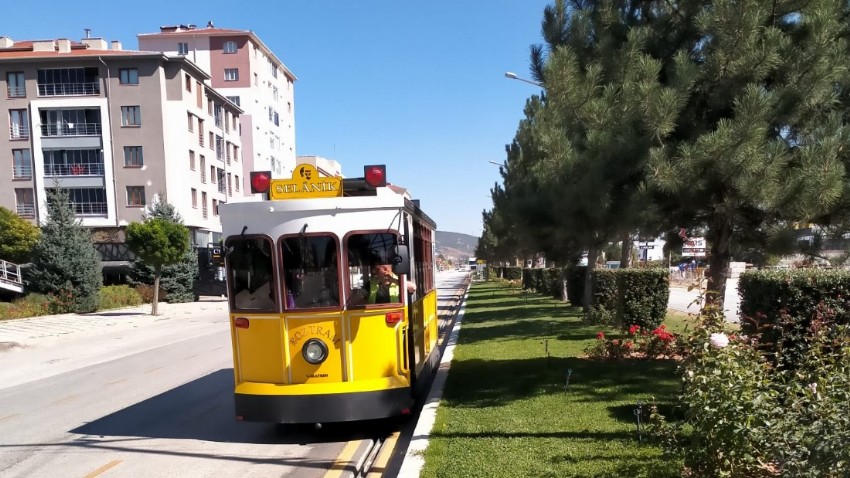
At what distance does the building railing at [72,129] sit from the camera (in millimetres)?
43562

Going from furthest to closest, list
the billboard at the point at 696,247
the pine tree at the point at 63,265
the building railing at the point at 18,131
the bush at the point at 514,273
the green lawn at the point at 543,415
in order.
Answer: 1. the bush at the point at 514,273
2. the building railing at the point at 18,131
3. the pine tree at the point at 63,265
4. the billboard at the point at 696,247
5. the green lawn at the point at 543,415

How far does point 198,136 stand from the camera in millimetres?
47375

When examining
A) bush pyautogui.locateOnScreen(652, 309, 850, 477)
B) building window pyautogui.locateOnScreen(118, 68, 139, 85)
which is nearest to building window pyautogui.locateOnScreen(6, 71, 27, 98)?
building window pyautogui.locateOnScreen(118, 68, 139, 85)

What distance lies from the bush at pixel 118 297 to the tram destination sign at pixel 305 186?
95.5ft

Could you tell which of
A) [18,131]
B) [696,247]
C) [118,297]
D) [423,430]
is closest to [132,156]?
[18,131]

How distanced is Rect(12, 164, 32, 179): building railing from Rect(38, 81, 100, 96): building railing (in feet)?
19.1

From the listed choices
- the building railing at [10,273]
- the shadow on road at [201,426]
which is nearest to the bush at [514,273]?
the building railing at [10,273]

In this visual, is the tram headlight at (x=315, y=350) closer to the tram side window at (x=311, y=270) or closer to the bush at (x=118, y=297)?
the tram side window at (x=311, y=270)

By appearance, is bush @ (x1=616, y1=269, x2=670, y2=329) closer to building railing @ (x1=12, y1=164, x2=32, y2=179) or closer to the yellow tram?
the yellow tram

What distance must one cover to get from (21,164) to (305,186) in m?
48.2

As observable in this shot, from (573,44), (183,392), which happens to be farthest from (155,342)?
(573,44)

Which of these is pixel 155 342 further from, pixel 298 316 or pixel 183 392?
pixel 298 316

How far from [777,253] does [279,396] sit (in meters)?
7.38

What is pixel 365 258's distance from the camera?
21.6 ft
